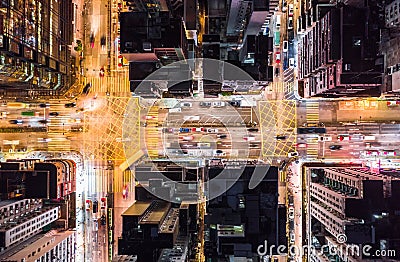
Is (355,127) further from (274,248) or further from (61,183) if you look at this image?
(61,183)

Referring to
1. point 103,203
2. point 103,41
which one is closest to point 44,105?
point 103,41

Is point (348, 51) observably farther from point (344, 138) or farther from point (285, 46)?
point (344, 138)

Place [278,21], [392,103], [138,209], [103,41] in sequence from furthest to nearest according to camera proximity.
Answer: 1. [103,41]
2. [392,103]
3. [278,21]
4. [138,209]

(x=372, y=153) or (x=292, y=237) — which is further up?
(x=372, y=153)

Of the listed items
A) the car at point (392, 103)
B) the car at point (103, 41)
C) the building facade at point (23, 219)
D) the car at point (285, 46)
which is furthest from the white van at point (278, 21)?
the building facade at point (23, 219)

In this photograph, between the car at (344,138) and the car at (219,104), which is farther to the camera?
the car at (344,138)

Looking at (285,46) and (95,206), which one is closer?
(285,46)

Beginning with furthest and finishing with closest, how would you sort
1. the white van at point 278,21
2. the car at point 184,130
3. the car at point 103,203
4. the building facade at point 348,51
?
1. the car at point 103,203
2. the car at point 184,130
3. the white van at point 278,21
4. the building facade at point 348,51

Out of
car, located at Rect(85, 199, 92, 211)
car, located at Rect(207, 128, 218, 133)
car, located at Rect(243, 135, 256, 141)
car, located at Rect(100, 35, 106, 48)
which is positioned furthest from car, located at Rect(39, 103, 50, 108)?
car, located at Rect(243, 135, 256, 141)

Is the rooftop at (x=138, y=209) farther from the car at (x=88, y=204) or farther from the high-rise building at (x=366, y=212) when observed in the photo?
the high-rise building at (x=366, y=212)

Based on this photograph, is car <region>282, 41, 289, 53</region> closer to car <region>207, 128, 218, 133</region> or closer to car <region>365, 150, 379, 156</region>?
car <region>207, 128, 218, 133</region>

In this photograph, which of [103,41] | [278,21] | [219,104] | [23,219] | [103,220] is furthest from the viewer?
[103,220]
